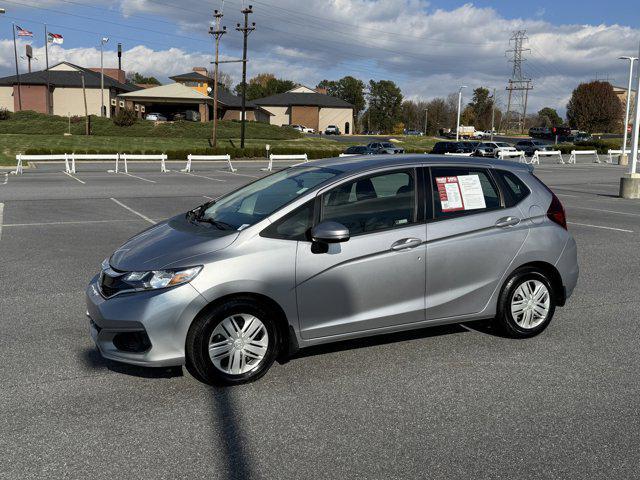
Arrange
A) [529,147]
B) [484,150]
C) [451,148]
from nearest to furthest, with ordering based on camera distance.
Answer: [484,150] < [451,148] < [529,147]

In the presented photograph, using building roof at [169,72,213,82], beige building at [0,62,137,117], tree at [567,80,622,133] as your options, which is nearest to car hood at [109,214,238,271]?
beige building at [0,62,137,117]

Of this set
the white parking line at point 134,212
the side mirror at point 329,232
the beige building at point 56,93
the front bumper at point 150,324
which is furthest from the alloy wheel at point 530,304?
the beige building at point 56,93

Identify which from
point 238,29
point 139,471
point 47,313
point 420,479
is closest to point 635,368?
point 420,479

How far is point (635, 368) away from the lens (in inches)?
208

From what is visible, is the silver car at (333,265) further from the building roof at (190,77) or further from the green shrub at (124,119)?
the building roof at (190,77)

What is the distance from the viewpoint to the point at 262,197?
556 centimetres

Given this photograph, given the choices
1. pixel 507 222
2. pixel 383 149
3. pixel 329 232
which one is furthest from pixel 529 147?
pixel 329 232

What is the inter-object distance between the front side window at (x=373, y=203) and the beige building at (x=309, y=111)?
102776 millimetres

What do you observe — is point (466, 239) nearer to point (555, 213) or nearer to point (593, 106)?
point (555, 213)

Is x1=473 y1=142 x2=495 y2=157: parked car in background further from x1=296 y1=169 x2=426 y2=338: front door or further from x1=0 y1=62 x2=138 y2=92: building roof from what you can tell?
x1=0 y1=62 x2=138 y2=92: building roof

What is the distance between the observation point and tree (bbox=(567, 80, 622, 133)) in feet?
381

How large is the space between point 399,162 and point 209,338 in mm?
2224

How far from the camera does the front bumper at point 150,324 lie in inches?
176

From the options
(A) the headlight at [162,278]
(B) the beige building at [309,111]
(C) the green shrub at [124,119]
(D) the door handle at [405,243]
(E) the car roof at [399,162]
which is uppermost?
(B) the beige building at [309,111]
